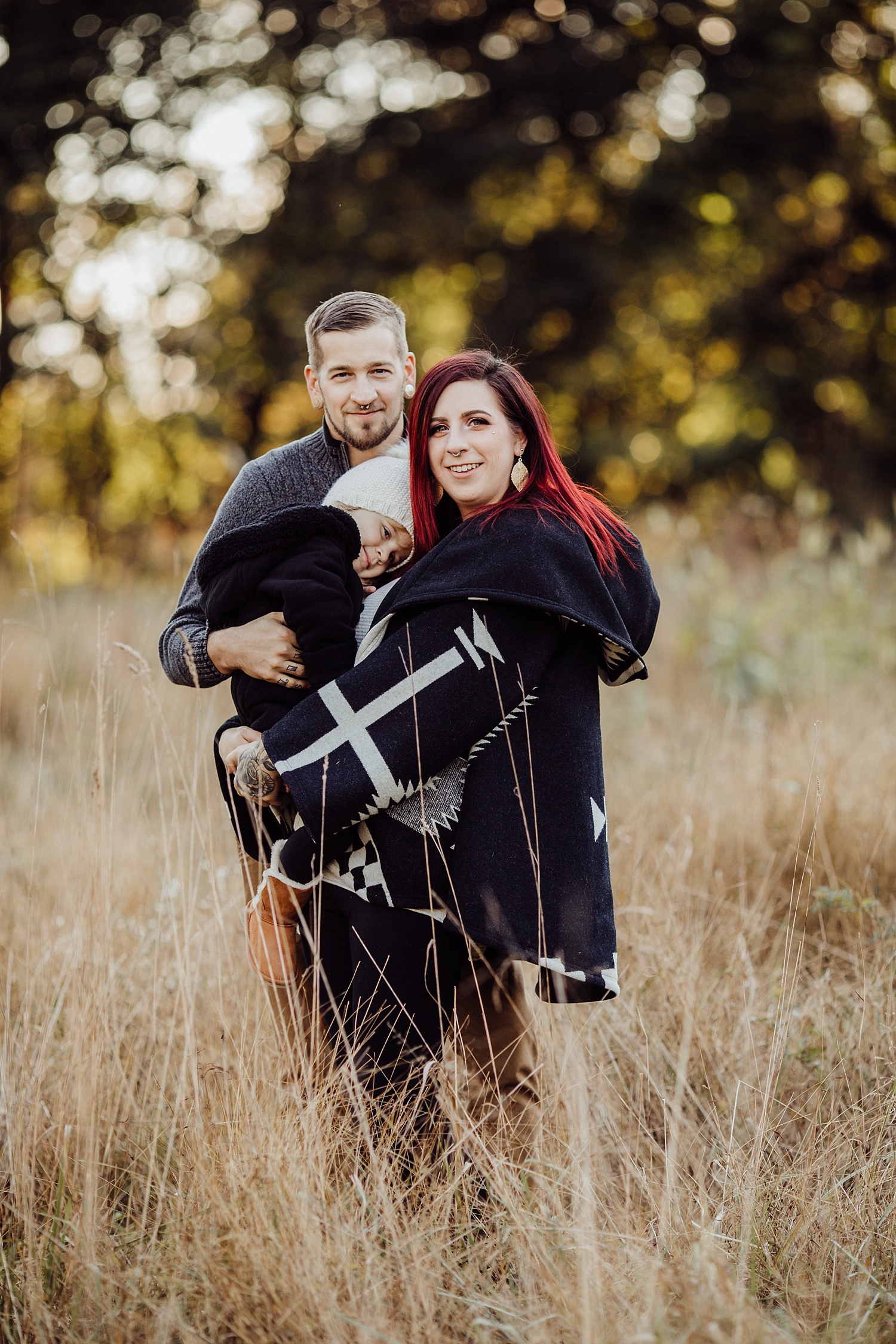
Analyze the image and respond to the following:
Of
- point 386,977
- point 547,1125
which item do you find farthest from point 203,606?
point 547,1125

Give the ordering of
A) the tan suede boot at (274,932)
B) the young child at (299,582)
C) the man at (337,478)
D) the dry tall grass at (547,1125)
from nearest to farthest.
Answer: the dry tall grass at (547,1125), the young child at (299,582), the tan suede boot at (274,932), the man at (337,478)

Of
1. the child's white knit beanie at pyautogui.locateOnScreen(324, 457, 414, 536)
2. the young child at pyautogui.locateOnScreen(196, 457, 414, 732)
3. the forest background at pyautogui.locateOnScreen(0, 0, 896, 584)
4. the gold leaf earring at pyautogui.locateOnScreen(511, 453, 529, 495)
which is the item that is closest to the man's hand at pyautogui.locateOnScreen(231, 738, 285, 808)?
the young child at pyautogui.locateOnScreen(196, 457, 414, 732)

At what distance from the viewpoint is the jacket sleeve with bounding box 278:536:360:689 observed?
5.92 ft

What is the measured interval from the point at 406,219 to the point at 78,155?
370 cm

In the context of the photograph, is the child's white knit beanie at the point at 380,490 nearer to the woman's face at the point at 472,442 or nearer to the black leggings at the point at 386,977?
the woman's face at the point at 472,442

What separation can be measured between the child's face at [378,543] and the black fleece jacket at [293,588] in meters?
0.09

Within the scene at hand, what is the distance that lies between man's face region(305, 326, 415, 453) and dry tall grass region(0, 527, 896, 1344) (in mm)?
696

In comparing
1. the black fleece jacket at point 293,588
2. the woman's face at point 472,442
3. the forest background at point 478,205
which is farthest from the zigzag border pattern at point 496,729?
the forest background at point 478,205

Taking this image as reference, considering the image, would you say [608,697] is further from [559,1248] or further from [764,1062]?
[559,1248]

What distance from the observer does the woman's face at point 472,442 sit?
1864 millimetres

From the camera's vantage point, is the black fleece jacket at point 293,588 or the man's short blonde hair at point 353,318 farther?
the man's short blonde hair at point 353,318

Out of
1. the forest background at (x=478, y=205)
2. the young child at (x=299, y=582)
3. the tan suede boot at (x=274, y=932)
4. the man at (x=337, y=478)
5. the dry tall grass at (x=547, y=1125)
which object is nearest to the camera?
the dry tall grass at (x=547, y=1125)

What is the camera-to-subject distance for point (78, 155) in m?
11.0

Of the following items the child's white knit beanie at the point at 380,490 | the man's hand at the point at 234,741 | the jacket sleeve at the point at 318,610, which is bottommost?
the man's hand at the point at 234,741
